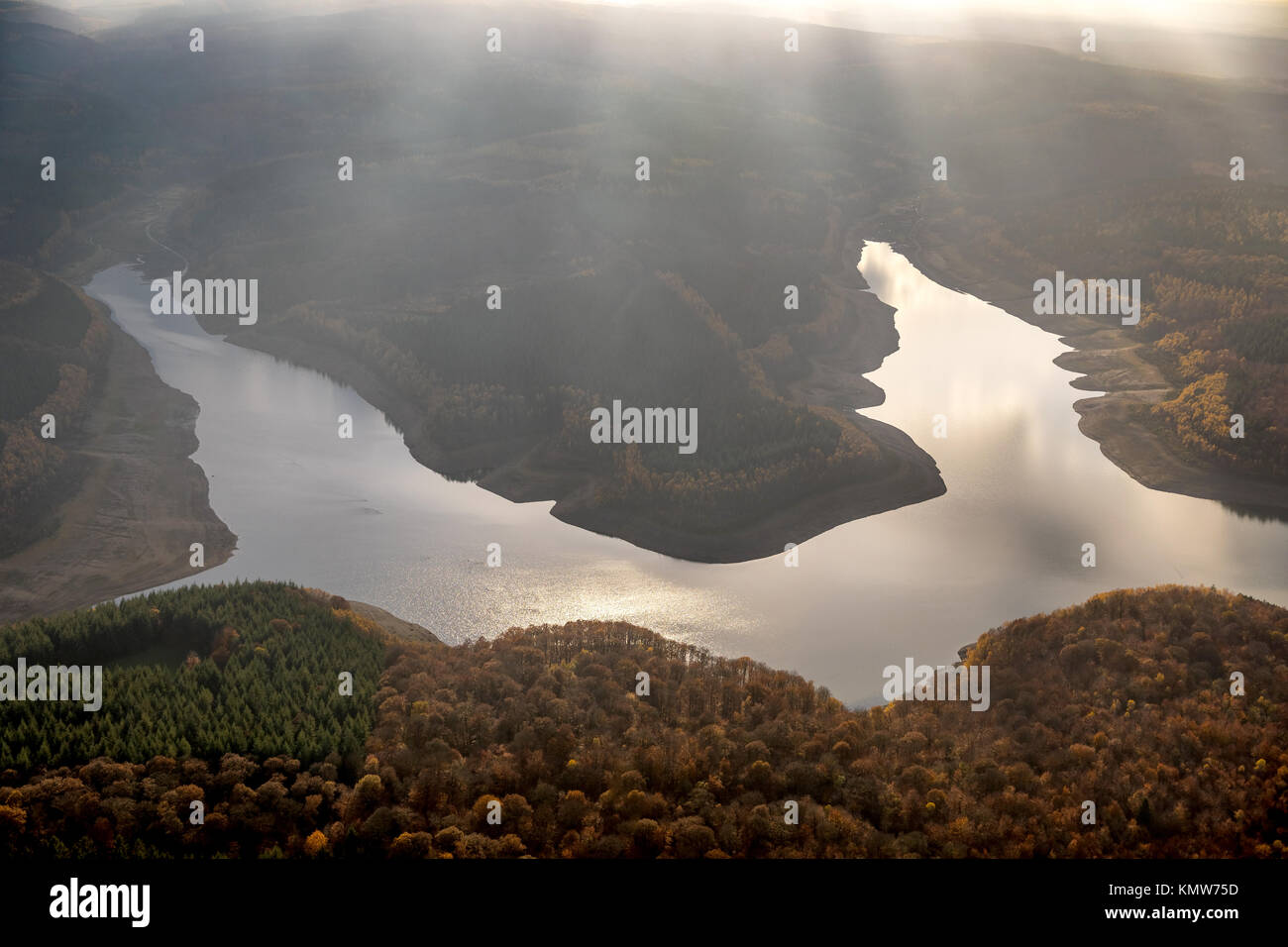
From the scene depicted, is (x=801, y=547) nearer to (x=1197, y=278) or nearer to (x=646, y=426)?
(x=646, y=426)

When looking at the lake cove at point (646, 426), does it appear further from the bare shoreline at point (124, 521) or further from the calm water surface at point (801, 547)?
the bare shoreline at point (124, 521)

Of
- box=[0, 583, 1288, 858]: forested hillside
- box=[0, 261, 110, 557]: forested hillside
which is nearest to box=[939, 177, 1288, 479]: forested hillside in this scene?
box=[0, 583, 1288, 858]: forested hillside

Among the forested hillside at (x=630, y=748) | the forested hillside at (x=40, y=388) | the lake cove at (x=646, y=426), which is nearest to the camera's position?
the forested hillside at (x=630, y=748)

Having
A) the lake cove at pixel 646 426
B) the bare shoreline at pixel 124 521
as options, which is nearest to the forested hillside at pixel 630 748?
the bare shoreline at pixel 124 521

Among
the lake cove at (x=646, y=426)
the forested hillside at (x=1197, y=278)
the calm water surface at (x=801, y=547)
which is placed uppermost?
the forested hillside at (x=1197, y=278)

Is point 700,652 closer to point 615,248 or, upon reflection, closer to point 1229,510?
point 1229,510

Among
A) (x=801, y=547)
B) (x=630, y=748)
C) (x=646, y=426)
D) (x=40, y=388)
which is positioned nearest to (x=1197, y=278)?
(x=646, y=426)

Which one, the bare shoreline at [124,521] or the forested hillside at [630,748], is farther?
the bare shoreline at [124,521]
